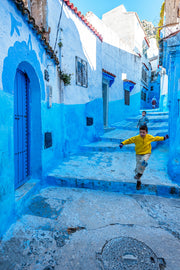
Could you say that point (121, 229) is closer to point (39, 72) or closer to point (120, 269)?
point (120, 269)

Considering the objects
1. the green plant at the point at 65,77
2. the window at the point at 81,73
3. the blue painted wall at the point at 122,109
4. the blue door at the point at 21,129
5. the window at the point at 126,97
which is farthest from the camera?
the window at the point at 126,97

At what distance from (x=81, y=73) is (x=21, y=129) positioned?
437cm

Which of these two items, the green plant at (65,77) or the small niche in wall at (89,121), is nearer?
the green plant at (65,77)

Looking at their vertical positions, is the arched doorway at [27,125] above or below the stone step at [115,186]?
above

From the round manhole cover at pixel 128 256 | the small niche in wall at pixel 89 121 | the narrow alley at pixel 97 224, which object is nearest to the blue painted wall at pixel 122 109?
the small niche in wall at pixel 89 121

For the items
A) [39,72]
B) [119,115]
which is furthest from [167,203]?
[119,115]

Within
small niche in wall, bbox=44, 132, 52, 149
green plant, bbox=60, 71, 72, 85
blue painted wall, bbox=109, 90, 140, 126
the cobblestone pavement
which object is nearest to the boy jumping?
the cobblestone pavement

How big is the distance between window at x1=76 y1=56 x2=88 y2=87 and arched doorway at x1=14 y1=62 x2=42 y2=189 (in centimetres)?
307

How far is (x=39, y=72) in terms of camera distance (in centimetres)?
429

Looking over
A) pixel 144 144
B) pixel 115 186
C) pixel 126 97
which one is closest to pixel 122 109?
pixel 126 97

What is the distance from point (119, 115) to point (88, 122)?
5.75m

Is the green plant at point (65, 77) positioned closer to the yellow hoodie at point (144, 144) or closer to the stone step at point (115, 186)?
the stone step at point (115, 186)

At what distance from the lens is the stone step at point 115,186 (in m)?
3.74

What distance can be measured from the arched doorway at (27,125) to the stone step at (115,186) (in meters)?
0.58
